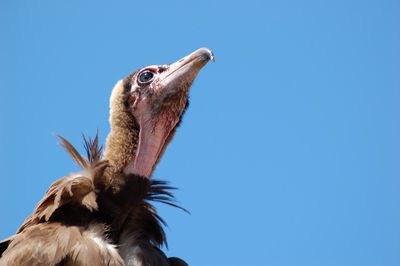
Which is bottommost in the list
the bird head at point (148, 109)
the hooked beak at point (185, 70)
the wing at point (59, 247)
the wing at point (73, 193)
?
the wing at point (59, 247)

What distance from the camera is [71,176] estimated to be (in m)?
9.28

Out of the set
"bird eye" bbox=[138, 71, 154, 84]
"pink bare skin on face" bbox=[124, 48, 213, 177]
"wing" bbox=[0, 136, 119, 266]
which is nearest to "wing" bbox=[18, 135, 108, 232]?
"wing" bbox=[0, 136, 119, 266]

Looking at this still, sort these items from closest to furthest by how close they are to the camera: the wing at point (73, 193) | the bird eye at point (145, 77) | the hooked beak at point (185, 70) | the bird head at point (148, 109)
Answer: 1. the wing at point (73, 193)
2. the bird head at point (148, 109)
3. the hooked beak at point (185, 70)
4. the bird eye at point (145, 77)

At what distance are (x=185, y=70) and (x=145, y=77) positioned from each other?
697 millimetres

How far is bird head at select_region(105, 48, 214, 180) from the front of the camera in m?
9.69

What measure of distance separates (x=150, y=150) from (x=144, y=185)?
637 mm

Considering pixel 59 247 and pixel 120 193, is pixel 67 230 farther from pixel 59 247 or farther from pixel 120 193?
pixel 120 193

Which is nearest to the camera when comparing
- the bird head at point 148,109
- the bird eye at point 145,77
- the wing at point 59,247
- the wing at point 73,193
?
the wing at point 59,247

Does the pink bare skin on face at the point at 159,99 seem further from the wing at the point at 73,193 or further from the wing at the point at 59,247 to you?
the wing at the point at 59,247

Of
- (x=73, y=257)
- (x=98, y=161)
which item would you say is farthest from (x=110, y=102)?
(x=73, y=257)

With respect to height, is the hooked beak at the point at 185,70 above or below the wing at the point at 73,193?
above

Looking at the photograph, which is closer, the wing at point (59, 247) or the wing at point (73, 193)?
the wing at point (59, 247)

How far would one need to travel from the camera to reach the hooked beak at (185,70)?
9.79 metres

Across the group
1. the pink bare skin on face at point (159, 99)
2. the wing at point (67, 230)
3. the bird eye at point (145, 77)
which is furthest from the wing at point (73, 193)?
the bird eye at point (145, 77)
